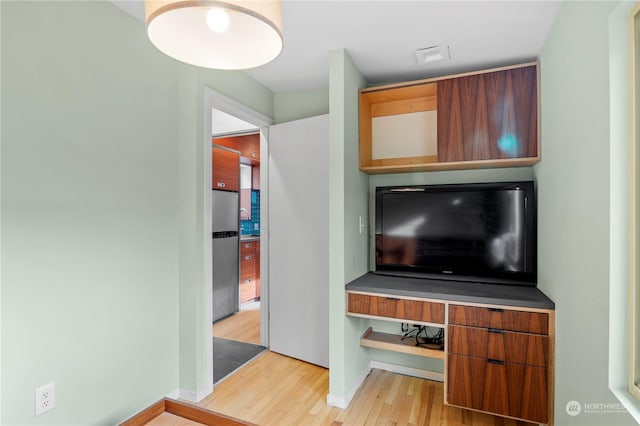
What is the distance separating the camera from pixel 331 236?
7.27 ft

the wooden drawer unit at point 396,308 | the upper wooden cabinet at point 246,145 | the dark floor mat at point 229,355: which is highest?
the upper wooden cabinet at point 246,145

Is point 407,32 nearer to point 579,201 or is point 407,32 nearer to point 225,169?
point 579,201

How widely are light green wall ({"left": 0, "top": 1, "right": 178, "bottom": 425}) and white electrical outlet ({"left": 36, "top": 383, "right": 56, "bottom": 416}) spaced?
27mm

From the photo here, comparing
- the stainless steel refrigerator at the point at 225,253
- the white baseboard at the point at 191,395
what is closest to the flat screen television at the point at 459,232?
the white baseboard at the point at 191,395

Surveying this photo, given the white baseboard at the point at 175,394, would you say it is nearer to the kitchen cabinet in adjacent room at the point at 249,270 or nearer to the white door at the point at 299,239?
the white door at the point at 299,239

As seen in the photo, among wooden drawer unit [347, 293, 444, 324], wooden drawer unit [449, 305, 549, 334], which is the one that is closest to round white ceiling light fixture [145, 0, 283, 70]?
wooden drawer unit [347, 293, 444, 324]

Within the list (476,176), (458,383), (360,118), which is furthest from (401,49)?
(458,383)

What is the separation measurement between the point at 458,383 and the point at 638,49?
1.77 m

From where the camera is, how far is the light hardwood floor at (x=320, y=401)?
2.05 meters

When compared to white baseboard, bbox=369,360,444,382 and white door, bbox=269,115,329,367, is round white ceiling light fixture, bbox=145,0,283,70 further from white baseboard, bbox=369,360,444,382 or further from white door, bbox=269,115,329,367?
white baseboard, bbox=369,360,444,382

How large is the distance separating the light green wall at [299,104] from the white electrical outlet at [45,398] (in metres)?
2.47

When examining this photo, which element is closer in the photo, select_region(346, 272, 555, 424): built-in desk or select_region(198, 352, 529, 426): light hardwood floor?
select_region(346, 272, 555, 424): built-in desk

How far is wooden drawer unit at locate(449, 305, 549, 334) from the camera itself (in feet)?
5.90

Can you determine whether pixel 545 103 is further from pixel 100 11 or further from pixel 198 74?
pixel 100 11
